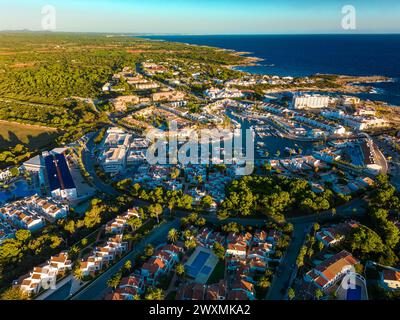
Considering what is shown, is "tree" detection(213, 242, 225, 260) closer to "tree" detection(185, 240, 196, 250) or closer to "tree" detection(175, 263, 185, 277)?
"tree" detection(185, 240, 196, 250)

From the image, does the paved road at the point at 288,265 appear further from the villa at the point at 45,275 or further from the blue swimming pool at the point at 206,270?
the villa at the point at 45,275

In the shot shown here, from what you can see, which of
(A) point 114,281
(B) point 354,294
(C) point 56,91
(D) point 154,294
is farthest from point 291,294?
(C) point 56,91

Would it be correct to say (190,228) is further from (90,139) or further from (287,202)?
(90,139)

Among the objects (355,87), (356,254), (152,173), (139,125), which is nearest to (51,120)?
(139,125)

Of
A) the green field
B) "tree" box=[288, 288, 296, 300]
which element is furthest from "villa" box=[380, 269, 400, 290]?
the green field

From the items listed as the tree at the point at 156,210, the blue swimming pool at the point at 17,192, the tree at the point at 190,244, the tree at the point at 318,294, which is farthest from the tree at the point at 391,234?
the blue swimming pool at the point at 17,192

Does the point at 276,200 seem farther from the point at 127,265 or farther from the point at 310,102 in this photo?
the point at 310,102
